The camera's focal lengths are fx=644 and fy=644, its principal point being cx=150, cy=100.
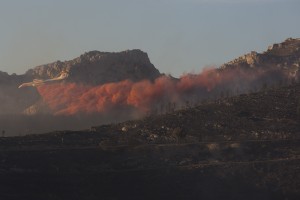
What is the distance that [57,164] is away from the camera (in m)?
131

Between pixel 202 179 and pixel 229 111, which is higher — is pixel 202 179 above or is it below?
below

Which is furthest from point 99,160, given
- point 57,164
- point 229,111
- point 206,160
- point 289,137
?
point 229,111

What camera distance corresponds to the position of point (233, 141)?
15250 cm

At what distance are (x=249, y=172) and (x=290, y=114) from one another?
6357 centimetres

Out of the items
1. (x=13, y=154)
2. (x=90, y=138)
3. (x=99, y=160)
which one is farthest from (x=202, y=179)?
(x=90, y=138)

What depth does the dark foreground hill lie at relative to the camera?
382 feet

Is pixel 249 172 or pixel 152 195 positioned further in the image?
pixel 249 172

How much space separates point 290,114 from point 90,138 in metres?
59.0

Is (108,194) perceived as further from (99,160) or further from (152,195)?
(99,160)

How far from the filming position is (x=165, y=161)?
138m

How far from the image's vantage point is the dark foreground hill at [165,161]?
382 feet

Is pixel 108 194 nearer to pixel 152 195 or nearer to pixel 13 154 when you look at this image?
pixel 152 195

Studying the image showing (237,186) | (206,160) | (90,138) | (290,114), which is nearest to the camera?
(237,186)

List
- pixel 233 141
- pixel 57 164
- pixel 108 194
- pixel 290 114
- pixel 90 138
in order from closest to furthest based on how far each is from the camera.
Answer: pixel 108 194 < pixel 57 164 < pixel 233 141 < pixel 90 138 < pixel 290 114
